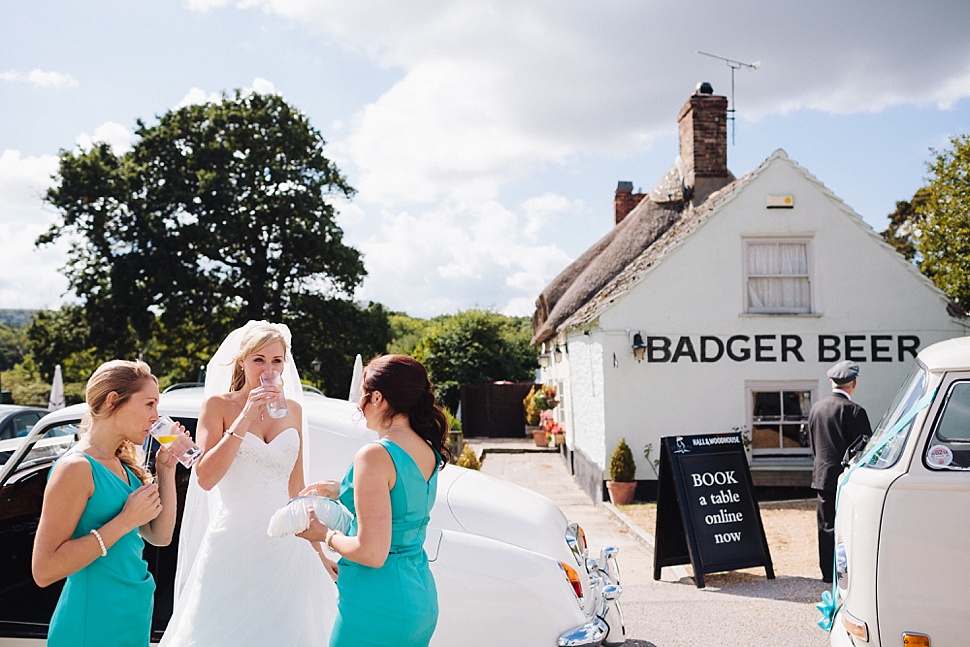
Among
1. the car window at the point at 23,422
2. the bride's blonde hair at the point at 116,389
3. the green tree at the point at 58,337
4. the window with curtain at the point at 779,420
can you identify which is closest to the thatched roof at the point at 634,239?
the window with curtain at the point at 779,420

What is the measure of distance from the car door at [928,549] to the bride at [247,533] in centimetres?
283

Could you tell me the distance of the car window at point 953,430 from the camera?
13.4ft

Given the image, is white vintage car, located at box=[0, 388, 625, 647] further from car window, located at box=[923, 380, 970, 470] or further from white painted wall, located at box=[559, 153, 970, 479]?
white painted wall, located at box=[559, 153, 970, 479]

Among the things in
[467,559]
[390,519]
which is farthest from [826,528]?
[390,519]

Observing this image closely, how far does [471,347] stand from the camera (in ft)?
115

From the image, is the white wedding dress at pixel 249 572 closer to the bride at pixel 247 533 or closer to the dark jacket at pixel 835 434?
the bride at pixel 247 533

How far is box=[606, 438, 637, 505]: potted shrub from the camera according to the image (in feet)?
43.6

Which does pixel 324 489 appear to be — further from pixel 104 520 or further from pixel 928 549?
pixel 928 549

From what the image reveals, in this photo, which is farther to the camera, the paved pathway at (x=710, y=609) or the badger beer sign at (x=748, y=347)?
the badger beer sign at (x=748, y=347)

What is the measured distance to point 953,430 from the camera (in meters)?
4.16

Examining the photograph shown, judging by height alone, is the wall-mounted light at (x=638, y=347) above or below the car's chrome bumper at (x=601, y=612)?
above

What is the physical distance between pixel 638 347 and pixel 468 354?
21446 mm

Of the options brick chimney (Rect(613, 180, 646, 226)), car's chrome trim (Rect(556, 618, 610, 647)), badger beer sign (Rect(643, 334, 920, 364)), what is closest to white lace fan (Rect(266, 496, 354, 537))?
car's chrome trim (Rect(556, 618, 610, 647))

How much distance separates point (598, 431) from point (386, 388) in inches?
477
